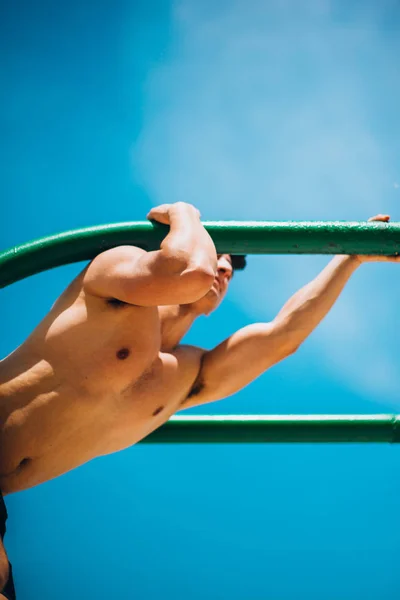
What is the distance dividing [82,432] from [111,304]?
631 mm

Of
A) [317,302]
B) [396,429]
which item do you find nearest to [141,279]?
[317,302]

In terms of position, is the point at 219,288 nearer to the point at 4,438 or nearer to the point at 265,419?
the point at 265,419

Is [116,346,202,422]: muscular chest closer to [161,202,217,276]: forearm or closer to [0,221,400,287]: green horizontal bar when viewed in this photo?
[0,221,400,287]: green horizontal bar

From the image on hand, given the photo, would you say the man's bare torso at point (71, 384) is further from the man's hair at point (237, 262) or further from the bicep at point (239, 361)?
the man's hair at point (237, 262)

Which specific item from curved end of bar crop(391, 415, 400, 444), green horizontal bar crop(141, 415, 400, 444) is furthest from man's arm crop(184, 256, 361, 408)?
curved end of bar crop(391, 415, 400, 444)

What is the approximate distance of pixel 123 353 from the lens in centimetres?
352

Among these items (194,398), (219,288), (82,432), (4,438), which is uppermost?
(219,288)

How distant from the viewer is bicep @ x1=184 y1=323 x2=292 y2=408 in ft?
13.3

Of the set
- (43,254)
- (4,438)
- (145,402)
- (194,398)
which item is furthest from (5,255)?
(194,398)

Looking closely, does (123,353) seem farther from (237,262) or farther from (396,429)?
(396,429)

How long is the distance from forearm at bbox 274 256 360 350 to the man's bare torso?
796 millimetres

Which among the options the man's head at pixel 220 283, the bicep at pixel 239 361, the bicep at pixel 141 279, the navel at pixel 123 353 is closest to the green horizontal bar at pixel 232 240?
the bicep at pixel 141 279

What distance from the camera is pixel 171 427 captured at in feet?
14.4

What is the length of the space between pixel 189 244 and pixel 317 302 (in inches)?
45.9
